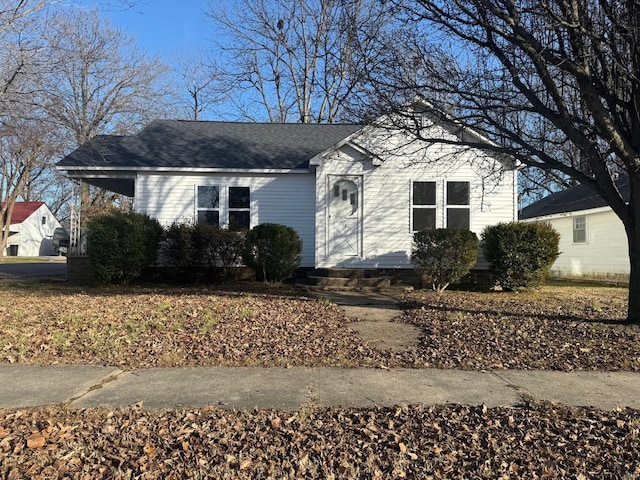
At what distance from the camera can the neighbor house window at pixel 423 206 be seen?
13453 mm

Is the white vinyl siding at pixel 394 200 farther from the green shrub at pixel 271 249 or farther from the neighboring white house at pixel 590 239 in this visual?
the neighboring white house at pixel 590 239

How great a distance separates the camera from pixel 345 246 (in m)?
13.1

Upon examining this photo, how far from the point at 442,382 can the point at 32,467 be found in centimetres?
360

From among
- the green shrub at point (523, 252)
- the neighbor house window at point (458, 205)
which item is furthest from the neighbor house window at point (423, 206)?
the green shrub at point (523, 252)

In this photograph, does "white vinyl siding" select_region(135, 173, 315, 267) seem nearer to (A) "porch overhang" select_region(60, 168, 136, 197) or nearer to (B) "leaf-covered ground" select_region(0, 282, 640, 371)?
(A) "porch overhang" select_region(60, 168, 136, 197)

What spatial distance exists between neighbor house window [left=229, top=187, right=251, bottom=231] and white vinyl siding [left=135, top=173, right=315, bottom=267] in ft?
0.32

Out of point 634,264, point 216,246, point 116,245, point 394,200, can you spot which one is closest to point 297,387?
point 634,264

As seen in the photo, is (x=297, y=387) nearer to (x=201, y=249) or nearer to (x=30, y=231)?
(x=201, y=249)

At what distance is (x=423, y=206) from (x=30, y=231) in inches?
2115

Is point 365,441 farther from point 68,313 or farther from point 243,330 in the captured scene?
point 68,313

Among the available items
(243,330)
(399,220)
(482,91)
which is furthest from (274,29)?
(243,330)

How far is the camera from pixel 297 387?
471 cm

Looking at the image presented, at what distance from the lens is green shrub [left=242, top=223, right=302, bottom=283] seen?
39.0ft

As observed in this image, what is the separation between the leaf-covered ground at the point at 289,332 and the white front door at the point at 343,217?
2916 mm
